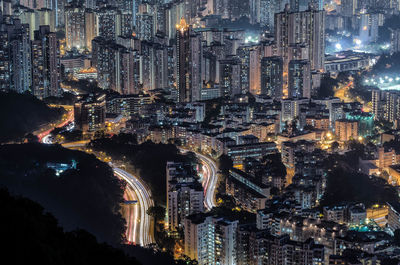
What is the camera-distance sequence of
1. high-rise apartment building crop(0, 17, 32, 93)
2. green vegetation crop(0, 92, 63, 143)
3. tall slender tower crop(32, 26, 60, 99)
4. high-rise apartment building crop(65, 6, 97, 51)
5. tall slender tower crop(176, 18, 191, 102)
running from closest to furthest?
green vegetation crop(0, 92, 63, 143) → high-rise apartment building crop(0, 17, 32, 93) → tall slender tower crop(32, 26, 60, 99) → tall slender tower crop(176, 18, 191, 102) → high-rise apartment building crop(65, 6, 97, 51)

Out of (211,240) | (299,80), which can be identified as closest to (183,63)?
(299,80)

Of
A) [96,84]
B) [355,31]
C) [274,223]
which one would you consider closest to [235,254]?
[274,223]

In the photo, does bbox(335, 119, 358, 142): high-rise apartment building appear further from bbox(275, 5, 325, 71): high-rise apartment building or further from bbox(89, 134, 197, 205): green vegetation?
bbox(275, 5, 325, 71): high-rise apartment building

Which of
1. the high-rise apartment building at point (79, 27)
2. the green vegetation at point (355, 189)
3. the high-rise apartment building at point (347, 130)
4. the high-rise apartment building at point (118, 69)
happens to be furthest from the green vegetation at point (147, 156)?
the high-rise apartment building at point (79, 27)

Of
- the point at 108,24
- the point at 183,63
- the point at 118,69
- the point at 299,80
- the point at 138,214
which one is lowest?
the point at 138,214

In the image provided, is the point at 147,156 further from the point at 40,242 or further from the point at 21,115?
the point at 40,242

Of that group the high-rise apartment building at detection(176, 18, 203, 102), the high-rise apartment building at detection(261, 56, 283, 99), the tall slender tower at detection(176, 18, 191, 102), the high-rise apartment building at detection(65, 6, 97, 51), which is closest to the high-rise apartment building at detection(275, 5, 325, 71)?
the high-rise apartment building at detection(261, 56, 283, 99)
